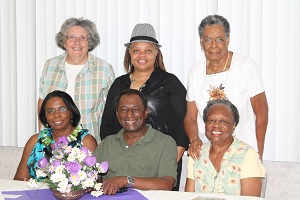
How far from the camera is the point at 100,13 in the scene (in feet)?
Answer: 14.9

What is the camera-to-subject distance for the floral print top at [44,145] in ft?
10.5

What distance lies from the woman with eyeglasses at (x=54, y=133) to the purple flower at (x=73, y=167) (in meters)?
0.94

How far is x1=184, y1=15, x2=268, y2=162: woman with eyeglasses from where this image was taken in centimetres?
320

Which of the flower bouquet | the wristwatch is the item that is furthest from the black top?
the flower bouquet

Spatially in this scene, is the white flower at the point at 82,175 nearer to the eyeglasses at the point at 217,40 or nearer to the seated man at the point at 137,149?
the seated man at the point at 137,149

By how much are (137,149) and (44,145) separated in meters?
0.69

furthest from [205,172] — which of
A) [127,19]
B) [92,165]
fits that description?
[127,19]

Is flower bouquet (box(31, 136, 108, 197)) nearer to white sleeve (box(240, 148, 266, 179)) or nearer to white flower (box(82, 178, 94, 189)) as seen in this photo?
white flower (box(82, 178, 94, 189))

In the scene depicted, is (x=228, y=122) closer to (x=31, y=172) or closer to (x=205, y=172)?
(x=205, y=172)

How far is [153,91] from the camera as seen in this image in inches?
136

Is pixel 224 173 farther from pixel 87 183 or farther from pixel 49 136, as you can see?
pixel 49 136

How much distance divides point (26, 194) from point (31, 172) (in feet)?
2.41

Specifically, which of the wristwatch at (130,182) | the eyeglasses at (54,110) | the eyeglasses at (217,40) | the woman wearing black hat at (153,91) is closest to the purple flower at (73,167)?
the wristwatch at (130,182)

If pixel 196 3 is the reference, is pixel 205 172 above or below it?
below
